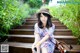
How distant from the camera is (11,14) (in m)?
2.05

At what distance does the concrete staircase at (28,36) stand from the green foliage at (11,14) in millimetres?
61

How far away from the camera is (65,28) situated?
203 cm

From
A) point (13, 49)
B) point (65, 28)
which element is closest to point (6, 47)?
point (13, 49)

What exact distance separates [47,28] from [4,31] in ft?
1.71

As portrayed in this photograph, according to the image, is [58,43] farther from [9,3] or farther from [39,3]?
[9,3]

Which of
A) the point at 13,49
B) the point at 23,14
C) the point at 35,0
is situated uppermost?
the point at 35,0

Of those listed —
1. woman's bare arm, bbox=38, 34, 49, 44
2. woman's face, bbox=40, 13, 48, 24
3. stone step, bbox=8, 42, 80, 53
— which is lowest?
stone step, bbox=8, 42, 80, 53

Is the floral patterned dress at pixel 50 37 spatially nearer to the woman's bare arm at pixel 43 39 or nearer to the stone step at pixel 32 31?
the woman's bare arm at pixel 43 39

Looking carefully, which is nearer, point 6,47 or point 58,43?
point 58,43

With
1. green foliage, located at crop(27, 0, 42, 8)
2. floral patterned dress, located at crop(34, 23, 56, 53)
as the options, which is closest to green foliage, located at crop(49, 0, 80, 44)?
green foliage, located at crop(27, 0, 42, 8)

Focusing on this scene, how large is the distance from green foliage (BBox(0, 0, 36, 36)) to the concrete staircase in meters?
0.06

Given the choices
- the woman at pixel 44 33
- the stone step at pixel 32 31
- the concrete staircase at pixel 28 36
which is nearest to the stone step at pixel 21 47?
the concrete staircase at pixel 28 36

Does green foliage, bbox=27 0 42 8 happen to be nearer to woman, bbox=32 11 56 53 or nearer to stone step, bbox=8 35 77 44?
woman, bbox=32 11 56 53

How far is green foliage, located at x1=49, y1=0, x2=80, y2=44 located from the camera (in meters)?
1.95
